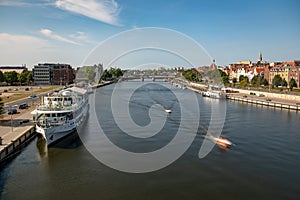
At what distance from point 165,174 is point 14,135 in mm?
9238

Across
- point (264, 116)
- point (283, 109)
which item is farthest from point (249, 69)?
point (264, 116)

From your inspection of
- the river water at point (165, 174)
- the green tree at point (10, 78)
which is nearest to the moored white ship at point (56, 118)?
the river water at point (165, 174)

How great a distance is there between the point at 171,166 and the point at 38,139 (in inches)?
349

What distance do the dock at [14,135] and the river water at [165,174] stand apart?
47 cm

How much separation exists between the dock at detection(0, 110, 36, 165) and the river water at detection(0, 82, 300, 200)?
47 centimetres

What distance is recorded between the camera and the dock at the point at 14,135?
1296cm

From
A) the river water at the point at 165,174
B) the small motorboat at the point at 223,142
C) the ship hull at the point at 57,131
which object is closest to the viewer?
the river water at the point at 165,174

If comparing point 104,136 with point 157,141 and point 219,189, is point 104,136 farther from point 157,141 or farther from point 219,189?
point 219,189

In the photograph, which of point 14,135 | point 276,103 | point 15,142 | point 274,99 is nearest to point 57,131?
point 15,142

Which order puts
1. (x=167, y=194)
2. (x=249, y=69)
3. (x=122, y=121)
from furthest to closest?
(x=249, y=69), (x=122, y=121), (x=167, y=194)

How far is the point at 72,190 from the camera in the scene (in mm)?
9984

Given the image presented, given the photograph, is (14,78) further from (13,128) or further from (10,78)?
(13,128)

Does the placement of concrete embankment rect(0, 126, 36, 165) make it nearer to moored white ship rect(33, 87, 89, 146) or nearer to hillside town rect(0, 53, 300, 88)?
moored white ship rect(33, 87, 89, 146)

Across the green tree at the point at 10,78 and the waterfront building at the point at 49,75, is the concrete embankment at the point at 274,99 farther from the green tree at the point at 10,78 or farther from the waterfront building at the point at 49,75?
the green tree at the point at 10,78
